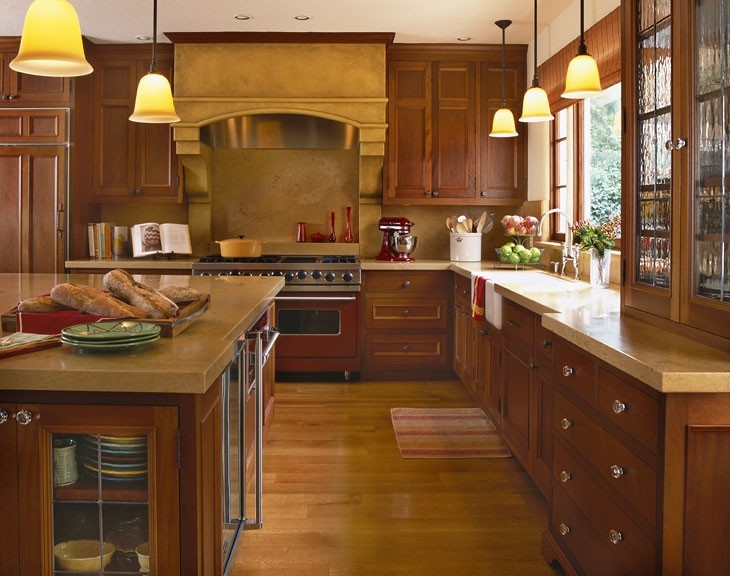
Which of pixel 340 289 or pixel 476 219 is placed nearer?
pixel 340 289

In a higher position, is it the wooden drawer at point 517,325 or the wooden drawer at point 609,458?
the wooden drawer at point 517,325

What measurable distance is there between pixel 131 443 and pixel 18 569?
0.38 metres

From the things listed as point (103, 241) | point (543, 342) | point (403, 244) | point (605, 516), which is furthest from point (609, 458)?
point (103, 241)

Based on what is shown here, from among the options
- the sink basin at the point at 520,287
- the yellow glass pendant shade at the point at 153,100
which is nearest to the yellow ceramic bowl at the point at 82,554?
the yellow glass pendant shade at the point at 153,100

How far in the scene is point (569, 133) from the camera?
4910mm

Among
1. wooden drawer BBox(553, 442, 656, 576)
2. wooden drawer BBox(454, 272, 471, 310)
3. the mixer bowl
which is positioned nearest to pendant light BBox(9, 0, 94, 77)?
wooden drawer BBox(553, 442, 656, 576)

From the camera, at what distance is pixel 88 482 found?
1681 millimetres

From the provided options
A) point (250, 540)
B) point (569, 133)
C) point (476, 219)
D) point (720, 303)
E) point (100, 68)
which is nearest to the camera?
point (720, 303)

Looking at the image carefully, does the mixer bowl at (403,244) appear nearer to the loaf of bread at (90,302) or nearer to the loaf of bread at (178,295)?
the loaf of bread at (178,295)

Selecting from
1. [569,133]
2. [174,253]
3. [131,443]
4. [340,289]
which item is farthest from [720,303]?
[174,253]

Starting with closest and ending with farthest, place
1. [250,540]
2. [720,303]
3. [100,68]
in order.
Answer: [720,303], [250,540], [100,68]

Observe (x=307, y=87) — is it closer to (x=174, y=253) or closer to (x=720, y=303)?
(x=174, y=253)

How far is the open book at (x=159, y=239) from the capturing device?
5.64m

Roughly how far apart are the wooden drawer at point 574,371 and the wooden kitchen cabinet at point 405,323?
114 inches
